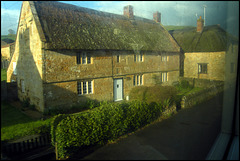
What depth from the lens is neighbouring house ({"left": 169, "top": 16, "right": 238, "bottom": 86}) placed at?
8.48 feet

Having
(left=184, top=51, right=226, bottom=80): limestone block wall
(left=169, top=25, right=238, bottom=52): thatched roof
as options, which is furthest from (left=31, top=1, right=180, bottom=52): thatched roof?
(left=184, top=51, right=226, bottom=80): limestone block wall

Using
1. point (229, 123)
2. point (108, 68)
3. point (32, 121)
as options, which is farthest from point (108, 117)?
point (229, 123)

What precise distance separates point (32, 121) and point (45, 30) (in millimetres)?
1288

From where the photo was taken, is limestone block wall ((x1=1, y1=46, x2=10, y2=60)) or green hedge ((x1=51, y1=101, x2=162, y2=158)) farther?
green hedge ((x1=51, y1=101, x2=162, y2=158))

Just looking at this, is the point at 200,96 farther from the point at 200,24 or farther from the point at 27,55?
the point at 27,55

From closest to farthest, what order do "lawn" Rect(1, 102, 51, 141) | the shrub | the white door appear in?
"lawn" Rect(1, 102, 51, 141), the white door, the shrub

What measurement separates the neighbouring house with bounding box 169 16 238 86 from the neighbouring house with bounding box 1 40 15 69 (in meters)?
2.76

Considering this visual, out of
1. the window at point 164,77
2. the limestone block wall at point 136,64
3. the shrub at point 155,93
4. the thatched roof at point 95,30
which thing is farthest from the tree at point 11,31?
the window at point 164,77

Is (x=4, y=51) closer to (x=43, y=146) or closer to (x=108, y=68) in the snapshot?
(x=43, y=146)

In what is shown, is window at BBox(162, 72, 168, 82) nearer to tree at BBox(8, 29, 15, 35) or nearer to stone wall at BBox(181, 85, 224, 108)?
stone wall at BBox(181, 85, 224, 108)

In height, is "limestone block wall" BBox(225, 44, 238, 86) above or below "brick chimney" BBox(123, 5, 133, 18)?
below

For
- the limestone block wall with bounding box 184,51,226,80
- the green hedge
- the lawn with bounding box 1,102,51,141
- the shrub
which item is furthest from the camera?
the green hedge

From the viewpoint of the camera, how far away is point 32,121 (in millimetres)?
2316

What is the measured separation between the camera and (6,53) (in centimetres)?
207
